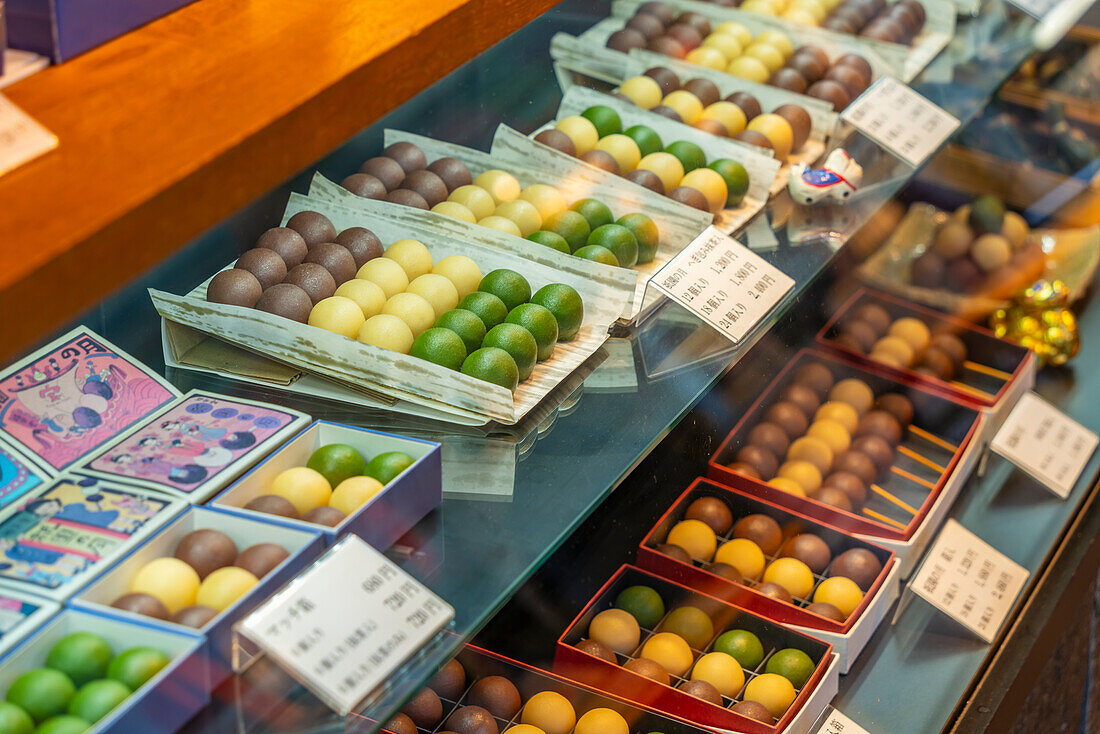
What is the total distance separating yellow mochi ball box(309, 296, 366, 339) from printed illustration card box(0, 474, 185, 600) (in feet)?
1.02

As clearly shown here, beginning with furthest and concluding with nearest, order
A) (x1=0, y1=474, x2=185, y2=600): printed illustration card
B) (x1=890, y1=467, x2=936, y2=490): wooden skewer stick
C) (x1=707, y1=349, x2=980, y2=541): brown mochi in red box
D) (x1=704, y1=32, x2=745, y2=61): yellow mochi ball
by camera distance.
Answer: (x1=704, y1=32, x2=745, y2=61): yellow mochi ball < (x1=890, y1=467, x2=936, y2=490): wooden skewer stick < (x1=707, y1=349, x2=980, y2=541): brown mochi in red box < (x1=0, y1=474, x2=185, y2=600): printed illustration card

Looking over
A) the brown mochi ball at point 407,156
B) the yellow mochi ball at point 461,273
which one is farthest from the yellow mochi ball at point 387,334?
the brown mochi ball at point 407,156

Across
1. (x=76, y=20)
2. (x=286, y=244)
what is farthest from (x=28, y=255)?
(x=286, y=244)

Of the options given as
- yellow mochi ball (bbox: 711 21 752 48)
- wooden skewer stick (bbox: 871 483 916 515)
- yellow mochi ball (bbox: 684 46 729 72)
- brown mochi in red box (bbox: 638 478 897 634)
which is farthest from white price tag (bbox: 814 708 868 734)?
yellow mochi ball (bbox: 711 21 752 48)

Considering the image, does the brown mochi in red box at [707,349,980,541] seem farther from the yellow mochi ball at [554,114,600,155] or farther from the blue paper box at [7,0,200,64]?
the blue paper box at [7,0,200,64]

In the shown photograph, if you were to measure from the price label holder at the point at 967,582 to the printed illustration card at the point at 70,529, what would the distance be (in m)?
1.14

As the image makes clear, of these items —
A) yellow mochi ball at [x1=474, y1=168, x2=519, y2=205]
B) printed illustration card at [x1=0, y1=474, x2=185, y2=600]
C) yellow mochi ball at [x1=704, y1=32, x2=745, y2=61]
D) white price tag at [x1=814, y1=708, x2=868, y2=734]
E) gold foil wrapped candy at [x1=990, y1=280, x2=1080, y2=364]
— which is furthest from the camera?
gold foil wrapped candy at [x1=990, y1=280, x2=1080, y2=364]

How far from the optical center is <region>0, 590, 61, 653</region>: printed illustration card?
2.79 feet

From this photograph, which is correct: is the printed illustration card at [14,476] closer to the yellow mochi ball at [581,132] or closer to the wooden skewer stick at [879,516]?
the yellow mochi ball at [581,132]

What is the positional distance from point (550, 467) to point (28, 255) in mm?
607

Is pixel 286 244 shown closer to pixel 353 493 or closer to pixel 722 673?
pixel 353 493

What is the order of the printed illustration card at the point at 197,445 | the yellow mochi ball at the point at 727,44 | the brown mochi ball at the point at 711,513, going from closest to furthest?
the printed illustration card at the point at 197,445, the brown mochi ball at the point at 711,513, the yellow mochi ball at the point at 727,44

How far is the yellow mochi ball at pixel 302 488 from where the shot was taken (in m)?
1.04

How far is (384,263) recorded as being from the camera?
1348mm
